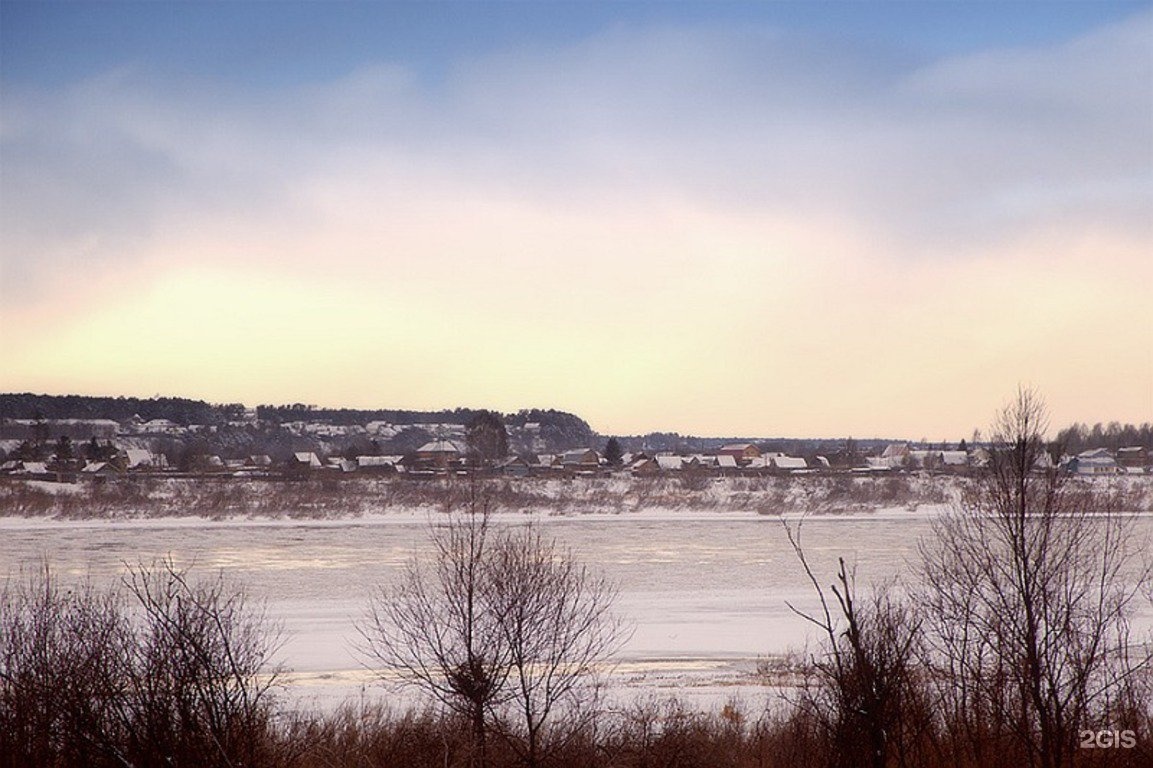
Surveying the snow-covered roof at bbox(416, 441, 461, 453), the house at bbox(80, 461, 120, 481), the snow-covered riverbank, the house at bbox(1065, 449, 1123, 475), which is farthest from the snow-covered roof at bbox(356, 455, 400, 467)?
the house at bbox(1065, 449, 1123, 475)

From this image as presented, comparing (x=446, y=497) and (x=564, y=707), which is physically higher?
(x=446, y=497)

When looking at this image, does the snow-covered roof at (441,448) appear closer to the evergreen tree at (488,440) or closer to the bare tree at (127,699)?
the evergreen tree at (488,440)

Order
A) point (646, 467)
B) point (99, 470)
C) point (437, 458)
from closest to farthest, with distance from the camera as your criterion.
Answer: point (99, 470) < point (646, 467) < point (437, 458)

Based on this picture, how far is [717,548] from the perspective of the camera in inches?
1543

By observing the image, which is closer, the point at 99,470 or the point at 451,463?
the point at 99,470

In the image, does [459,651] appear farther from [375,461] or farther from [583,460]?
[583,460]

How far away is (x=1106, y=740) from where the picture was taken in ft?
40.5

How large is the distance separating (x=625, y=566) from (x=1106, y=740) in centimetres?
2167

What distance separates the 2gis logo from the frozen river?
5632mm

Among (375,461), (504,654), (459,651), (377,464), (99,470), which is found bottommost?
(459,651)

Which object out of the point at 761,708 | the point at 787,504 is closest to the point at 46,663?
the point at 761,708

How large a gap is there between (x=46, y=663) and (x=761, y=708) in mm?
9543

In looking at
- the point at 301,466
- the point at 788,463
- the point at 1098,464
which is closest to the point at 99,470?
the point at 301,466

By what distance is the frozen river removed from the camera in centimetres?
2016
